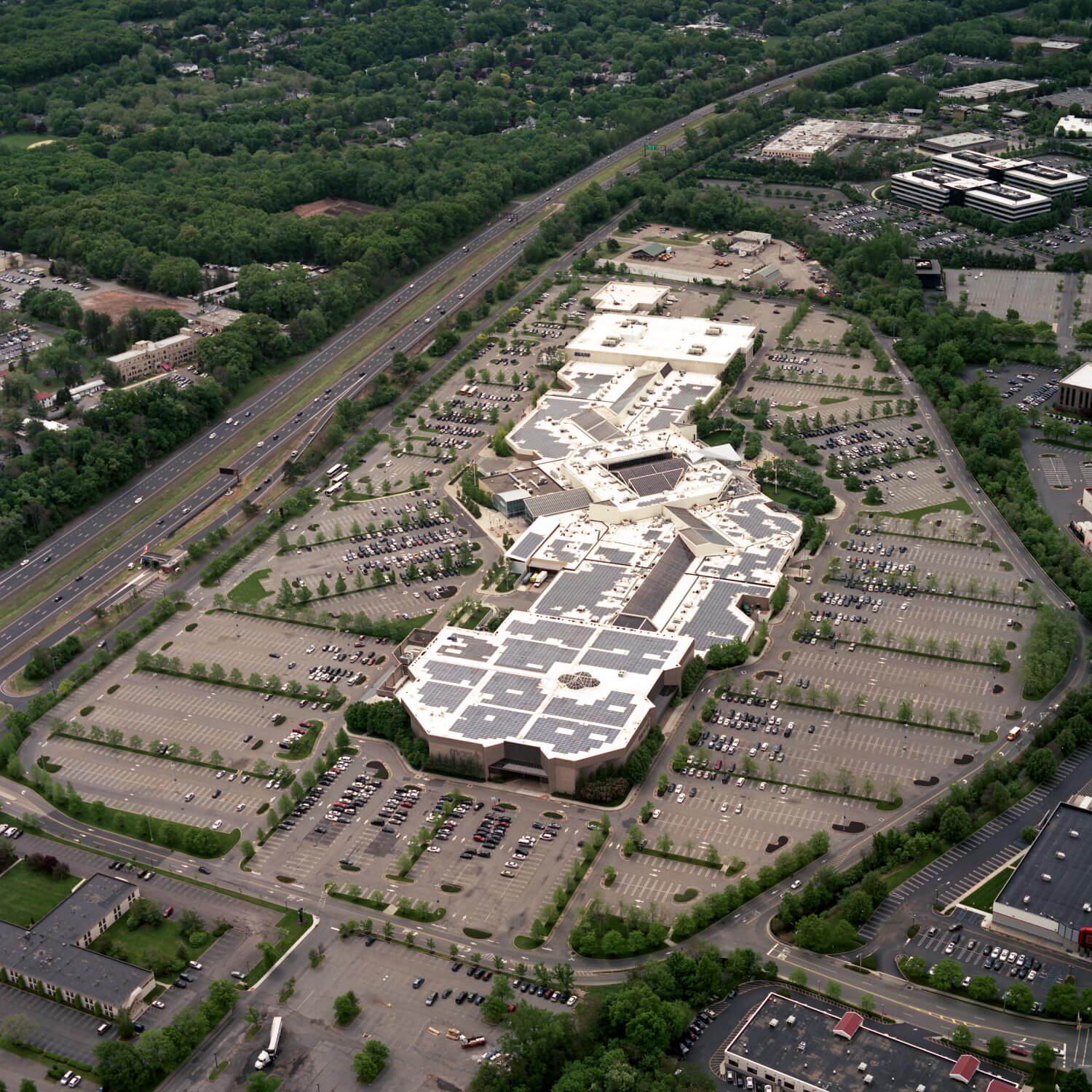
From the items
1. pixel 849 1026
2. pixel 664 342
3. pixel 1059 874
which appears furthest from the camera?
pixel 664 342

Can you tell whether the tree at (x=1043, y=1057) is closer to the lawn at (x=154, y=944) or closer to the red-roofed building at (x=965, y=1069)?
the red-roofed building at (x=965, y=1069)

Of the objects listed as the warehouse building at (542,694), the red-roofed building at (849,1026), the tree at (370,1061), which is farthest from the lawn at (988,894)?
the tree at (370,1061)

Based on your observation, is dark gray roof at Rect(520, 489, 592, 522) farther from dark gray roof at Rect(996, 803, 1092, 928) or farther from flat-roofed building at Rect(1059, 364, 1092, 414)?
dark gray roof at Rect(996, 803, 1092, 928)

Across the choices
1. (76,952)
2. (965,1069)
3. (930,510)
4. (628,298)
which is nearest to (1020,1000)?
(965,1069)

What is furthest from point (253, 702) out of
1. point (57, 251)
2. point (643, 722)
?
point (57, 251)

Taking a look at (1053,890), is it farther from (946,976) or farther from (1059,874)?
(946,976)

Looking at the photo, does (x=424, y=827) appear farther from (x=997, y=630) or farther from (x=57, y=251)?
(x=57, y=251)

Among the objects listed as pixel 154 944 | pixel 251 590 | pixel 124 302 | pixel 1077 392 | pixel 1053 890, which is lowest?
pixel 154 944
